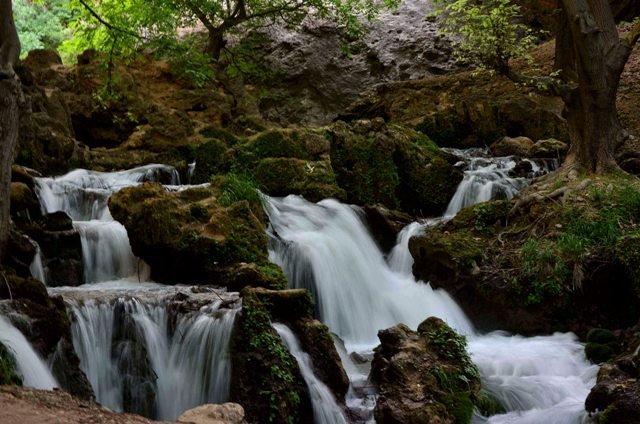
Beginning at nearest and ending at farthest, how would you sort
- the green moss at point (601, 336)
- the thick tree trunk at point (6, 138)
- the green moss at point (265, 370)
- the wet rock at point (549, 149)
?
1. the green moss at point (265, 370)
2. the thick tree trunk at point (6, 138)
3. the green moss at point (601, 336)
4. the wet rock at point (549, 149)

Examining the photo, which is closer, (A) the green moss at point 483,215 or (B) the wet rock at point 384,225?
(A) the green moss at point 483,215

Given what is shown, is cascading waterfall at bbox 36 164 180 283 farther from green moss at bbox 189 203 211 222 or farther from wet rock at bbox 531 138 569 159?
wet rock at bbox 531 138 569 159

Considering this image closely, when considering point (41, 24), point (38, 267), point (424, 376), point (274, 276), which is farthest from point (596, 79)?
point (41, 24)

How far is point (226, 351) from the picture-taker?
5.86m

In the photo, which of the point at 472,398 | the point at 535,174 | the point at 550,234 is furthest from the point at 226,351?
the point at 535,174

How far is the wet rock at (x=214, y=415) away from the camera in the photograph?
3746 millimetres

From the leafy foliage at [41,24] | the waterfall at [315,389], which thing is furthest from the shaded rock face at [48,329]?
the leafy foliage at [41,24]

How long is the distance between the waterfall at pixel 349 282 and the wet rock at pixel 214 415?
4.32 m

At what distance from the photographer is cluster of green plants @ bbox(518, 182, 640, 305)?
845 cm

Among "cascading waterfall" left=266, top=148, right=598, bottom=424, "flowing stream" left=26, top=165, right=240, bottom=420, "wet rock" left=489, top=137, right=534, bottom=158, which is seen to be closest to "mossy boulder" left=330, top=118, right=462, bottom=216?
"cascading waterfall" left=266, top=148, right=598, bottom=424

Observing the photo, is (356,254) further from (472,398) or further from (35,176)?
(35,176)

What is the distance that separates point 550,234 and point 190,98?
9.48 metres

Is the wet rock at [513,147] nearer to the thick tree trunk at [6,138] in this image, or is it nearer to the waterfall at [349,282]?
the waterfall at [349,282]

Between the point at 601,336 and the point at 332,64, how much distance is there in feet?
50.5
